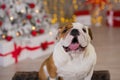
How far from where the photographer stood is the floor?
2859mm

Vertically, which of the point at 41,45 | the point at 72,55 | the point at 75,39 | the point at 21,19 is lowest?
the point at 41,45

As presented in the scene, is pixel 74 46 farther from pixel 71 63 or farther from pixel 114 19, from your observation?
pixel 114 19

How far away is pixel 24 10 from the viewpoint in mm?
3332

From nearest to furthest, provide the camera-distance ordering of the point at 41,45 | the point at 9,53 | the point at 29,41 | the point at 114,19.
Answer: the point at 9,53 < the point at 29,41 < the point at 41,45 < the point at 114,19

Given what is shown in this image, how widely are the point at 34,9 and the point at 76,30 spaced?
1.75 meters

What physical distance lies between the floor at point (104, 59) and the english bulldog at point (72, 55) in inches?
32.5

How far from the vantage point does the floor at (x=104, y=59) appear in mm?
2859

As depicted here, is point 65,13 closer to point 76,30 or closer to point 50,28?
point 50,28

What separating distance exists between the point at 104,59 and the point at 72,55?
4.63 ft

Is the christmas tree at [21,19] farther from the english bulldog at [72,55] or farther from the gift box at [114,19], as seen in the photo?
the gift box at [114,19]

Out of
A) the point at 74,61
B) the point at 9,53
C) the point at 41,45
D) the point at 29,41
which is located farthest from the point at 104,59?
the point at 74,61

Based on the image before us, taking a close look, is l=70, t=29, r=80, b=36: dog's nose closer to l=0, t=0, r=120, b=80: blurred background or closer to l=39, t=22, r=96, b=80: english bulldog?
l=39, t=22, r=96, b=80: english bulldog

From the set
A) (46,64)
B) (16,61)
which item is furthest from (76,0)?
(46,64)

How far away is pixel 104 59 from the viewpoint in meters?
3.20
